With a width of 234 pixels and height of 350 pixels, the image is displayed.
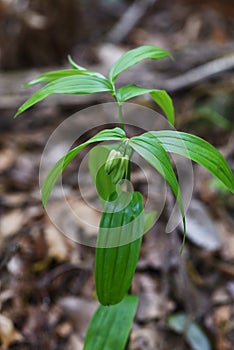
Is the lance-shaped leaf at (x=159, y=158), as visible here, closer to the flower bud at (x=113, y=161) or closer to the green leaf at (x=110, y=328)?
the flower bud at (x=113, y=161)

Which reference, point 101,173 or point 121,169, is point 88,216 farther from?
point 121,169

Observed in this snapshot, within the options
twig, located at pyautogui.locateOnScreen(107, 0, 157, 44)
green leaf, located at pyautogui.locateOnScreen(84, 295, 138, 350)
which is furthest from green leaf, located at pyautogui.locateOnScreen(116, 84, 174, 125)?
twig, located at pyautogui.locateOnScreen(107, 0, 157, 44)

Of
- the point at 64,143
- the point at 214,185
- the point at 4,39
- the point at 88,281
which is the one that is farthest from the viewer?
the point at 4,39

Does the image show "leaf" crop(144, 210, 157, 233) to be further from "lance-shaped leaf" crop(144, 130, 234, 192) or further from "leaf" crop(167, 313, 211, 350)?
"leaf" crop(167, 313, 211, 350)

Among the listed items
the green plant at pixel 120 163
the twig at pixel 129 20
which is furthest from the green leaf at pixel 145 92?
the twig at pixel 129 20

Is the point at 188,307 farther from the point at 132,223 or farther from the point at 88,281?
the point at 132,223

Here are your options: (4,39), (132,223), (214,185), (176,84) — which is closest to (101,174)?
(132,223)

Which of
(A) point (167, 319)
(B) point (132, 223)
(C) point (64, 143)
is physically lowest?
(C) point (64, 143)
